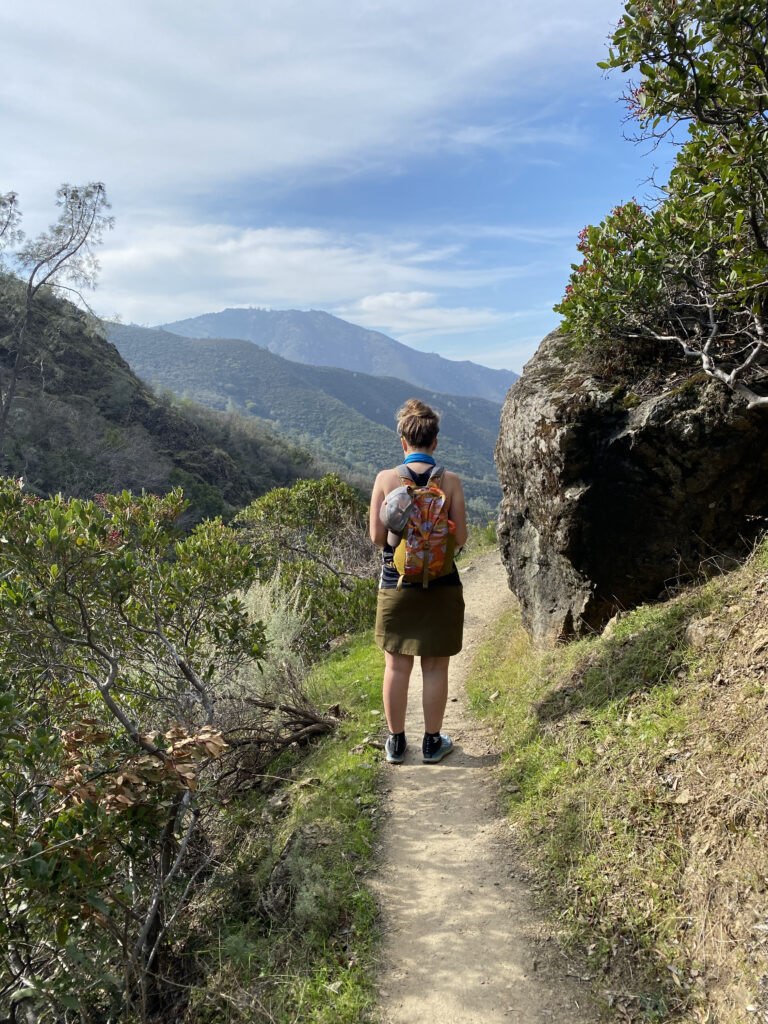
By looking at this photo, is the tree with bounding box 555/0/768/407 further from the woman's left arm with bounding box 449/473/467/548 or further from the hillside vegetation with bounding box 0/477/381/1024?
the hillside vegetation with bounding box 0/477/381/1024

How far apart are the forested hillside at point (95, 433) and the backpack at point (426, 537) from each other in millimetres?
25286

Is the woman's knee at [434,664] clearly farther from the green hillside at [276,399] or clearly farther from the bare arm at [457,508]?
the green hillside at [276,399]

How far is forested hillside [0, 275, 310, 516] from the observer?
28609 millimetres

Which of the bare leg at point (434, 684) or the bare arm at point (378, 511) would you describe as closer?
the bare arm at point (378, 511)

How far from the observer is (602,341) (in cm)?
516

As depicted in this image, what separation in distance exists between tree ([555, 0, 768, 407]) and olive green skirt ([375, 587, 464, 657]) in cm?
231

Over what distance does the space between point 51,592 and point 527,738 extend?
3151 mm

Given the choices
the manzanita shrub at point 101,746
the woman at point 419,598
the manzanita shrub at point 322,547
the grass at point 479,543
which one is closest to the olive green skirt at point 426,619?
the woman at point 419,598

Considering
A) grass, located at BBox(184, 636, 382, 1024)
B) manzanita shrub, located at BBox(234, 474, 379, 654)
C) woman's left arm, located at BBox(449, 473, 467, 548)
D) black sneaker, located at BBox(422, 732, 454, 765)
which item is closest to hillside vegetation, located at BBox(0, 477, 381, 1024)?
grass, located at BBox(184, 636, 382, 1024)

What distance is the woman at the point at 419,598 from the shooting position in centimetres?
368

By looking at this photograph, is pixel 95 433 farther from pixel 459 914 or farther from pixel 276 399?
pixel 276 399

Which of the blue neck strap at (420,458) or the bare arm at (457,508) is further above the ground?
the blue neck strap at (420,458)

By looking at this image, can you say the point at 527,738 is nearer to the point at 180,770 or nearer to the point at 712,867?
the point at 712,867

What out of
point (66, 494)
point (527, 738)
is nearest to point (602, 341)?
point (527, 738)
